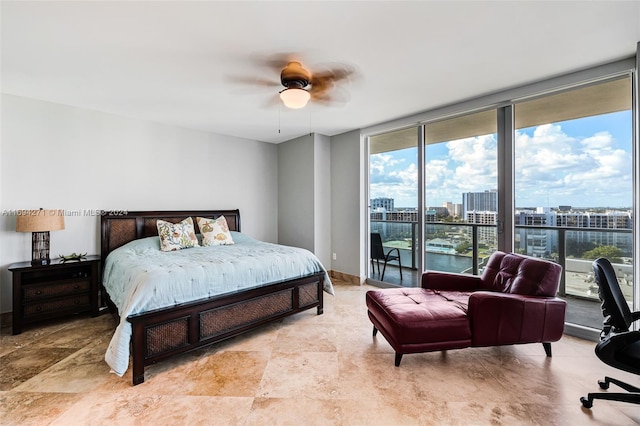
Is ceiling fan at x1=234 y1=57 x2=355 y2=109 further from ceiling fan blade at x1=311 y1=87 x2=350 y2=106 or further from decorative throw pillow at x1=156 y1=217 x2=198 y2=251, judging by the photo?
decorative throw pillow at x1=156 y1=217 x2=198 y2=251

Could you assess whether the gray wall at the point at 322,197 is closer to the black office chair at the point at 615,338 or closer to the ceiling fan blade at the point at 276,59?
the ceiling fan blade at the point at 276,59

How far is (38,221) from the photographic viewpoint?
2.87m

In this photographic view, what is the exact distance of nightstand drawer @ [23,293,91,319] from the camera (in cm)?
284

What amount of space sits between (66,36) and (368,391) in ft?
11.1

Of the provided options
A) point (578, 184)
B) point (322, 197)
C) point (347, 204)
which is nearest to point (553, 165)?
point (578, 184)

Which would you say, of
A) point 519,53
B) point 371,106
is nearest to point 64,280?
point 371,106

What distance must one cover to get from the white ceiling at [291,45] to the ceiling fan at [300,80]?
0.33ft

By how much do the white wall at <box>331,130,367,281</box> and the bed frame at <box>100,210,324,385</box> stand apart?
54.6 inches

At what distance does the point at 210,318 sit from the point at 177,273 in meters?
0.50

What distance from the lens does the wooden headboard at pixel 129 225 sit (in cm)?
349

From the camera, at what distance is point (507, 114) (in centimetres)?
307

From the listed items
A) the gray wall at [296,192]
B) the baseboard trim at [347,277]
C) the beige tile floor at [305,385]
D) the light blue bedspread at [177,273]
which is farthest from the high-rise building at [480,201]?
the gray wall at [296,192]

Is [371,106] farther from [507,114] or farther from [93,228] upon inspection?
[93,228]

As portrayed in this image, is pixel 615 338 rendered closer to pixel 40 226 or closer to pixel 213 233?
pixel 213 233
